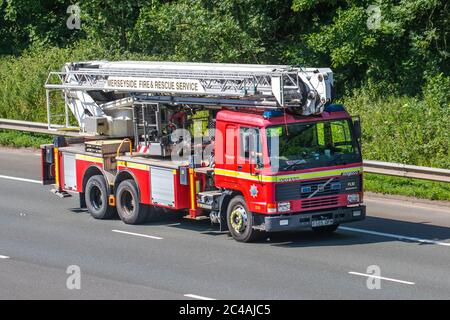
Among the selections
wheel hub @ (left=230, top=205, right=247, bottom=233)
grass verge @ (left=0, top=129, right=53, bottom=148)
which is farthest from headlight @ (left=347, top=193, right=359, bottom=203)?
grass verge @ (left=0, top=129, right=53, bottom=148)

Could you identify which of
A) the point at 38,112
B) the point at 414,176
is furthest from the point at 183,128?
the point at 38,112

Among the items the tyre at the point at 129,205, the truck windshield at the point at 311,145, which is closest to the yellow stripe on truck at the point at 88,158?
the tyre at the point at 129,205

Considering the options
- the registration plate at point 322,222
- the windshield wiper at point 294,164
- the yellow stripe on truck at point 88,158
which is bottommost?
the registration plate at point 322,222

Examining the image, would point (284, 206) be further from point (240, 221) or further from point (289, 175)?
point (240, 221)

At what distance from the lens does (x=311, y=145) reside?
63.3 ft

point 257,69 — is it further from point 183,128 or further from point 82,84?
point 82,84

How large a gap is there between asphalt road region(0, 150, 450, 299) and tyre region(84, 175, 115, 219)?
0.27 m

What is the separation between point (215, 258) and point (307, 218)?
6.15ft

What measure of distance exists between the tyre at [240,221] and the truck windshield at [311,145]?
1087 mm

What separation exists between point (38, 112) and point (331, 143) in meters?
16.8

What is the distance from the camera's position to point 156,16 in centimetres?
3322

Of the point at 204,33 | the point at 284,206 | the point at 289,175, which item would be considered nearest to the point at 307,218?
the point at 284,206

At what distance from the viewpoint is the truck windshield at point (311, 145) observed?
1891 centimetres

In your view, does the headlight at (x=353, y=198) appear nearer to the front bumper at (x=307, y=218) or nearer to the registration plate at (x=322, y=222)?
the front bumper at (x=307, y=218)
